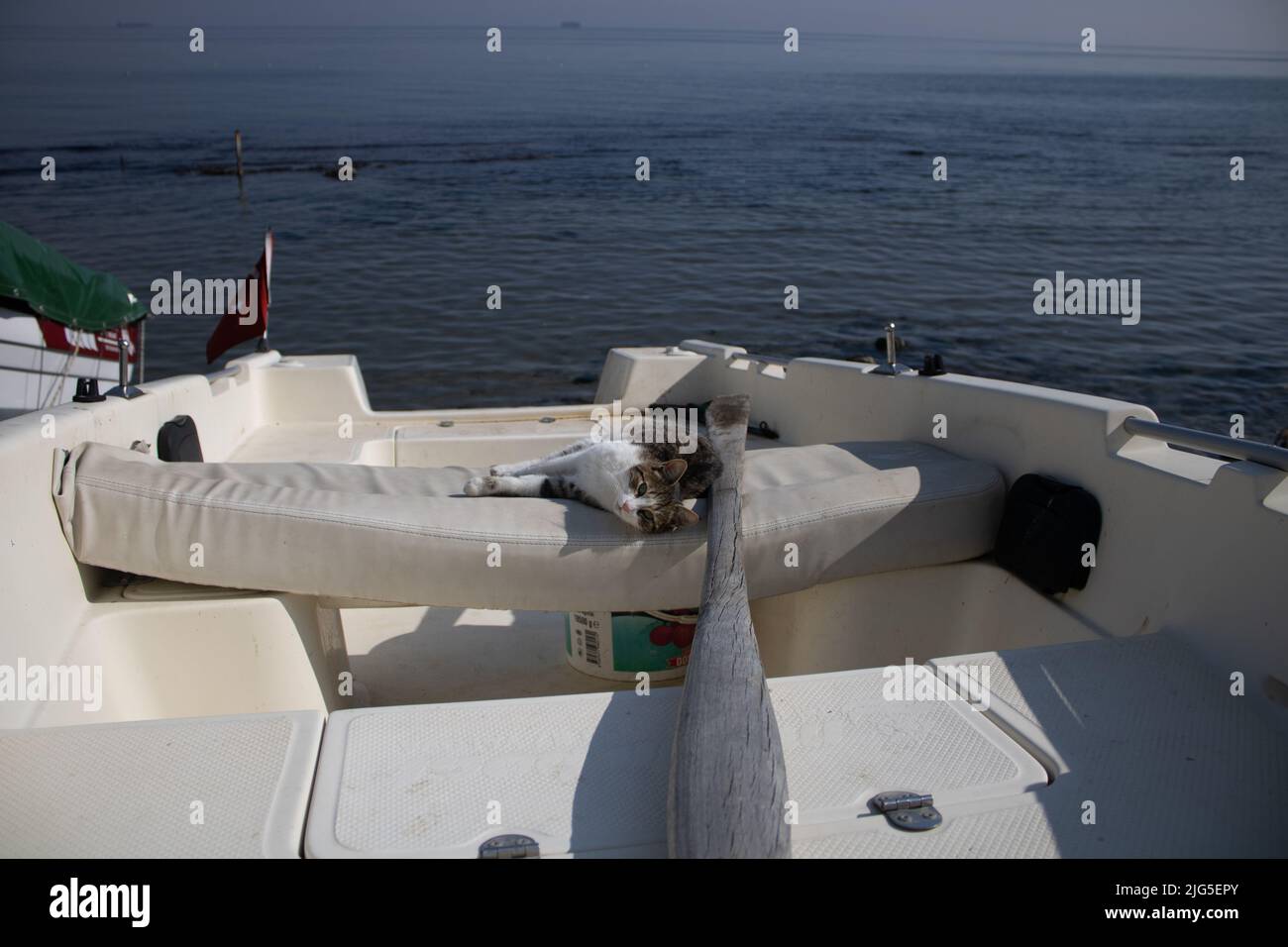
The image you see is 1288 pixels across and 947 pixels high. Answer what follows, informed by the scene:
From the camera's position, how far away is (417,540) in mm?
2758

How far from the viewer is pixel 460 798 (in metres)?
1.88

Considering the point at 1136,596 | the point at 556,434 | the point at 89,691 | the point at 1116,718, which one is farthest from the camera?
the point at 556,434

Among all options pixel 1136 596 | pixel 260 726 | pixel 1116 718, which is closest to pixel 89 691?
pixel 260 726

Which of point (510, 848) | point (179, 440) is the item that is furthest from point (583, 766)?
point (179, 440)

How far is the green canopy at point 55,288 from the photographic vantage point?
5.88 m

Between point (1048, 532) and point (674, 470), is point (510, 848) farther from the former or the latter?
point (1048, 532)

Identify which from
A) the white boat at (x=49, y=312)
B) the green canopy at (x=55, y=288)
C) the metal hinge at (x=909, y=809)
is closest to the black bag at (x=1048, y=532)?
the metal hinge at (x=909, y=809)

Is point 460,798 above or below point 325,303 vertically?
below

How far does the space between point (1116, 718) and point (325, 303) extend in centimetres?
1624

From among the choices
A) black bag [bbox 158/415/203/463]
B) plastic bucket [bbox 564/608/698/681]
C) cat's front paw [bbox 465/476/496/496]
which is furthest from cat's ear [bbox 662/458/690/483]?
black bag [bbox 158/415/203/463]

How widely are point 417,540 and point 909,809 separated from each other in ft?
4.81

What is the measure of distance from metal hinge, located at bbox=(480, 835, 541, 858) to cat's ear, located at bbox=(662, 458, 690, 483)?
1.20 metres

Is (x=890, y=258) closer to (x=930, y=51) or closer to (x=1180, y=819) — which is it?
(x=1180, y=819)

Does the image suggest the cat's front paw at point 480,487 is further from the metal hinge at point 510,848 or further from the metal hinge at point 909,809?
the metal hinge at point 909,809
